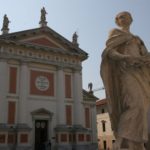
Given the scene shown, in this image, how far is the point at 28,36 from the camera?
27.1m

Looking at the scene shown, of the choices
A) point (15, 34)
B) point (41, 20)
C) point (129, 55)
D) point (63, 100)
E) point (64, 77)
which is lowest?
point (129, 55)

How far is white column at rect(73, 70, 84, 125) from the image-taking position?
91.6 ft

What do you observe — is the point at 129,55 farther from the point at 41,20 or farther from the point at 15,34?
the point at 41,20

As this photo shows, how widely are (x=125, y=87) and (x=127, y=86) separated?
0.10 ft

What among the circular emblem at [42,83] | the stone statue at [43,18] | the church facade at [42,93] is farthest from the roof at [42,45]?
the circular emblem at [42,83]

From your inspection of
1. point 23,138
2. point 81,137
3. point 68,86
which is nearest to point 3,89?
point 23,138

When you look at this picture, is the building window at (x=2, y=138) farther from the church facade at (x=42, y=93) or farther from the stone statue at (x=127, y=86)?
the stone statue at (x=127, y=86)

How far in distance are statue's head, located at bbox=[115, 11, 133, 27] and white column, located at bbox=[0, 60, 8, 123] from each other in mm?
21306

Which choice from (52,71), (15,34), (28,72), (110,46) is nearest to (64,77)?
(52,71)

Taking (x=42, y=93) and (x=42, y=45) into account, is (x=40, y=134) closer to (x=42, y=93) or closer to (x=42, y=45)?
(x=42, y=93)

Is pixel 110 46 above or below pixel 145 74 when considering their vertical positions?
above

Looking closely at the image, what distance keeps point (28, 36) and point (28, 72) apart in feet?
11.3

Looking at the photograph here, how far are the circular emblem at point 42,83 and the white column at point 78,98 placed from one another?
302cm

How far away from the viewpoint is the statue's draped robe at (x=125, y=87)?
337 cm
